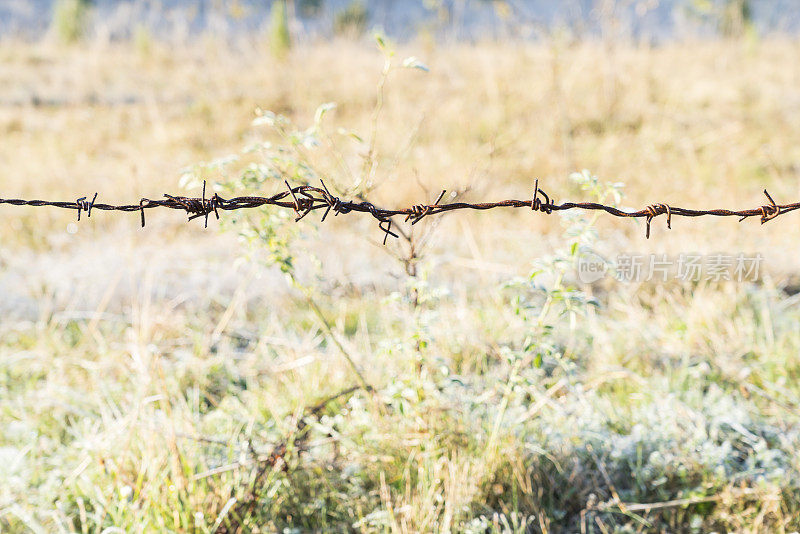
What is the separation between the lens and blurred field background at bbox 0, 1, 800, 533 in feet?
5.44

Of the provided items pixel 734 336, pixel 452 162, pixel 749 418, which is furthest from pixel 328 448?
pixel 452 162

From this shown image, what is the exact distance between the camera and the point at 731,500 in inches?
65.8

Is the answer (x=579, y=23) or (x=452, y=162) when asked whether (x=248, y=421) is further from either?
(x=579, y=23)

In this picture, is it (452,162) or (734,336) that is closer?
(734,336)

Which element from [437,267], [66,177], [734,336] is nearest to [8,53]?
[66,177]

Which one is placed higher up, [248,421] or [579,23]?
[579,23]

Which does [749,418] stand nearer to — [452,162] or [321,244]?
[321,244]

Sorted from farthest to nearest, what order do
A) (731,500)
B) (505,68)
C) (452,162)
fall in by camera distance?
(505,68) → (452,162) → (731,500)

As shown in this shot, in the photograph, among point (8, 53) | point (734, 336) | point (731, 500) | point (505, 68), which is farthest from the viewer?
point (8, 53)

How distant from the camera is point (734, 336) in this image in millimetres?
2631

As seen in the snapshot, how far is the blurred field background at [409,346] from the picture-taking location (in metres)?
1.66

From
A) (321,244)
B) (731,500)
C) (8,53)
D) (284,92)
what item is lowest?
(731,500)

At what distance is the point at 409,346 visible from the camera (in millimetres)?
1632

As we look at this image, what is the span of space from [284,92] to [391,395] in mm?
8147
